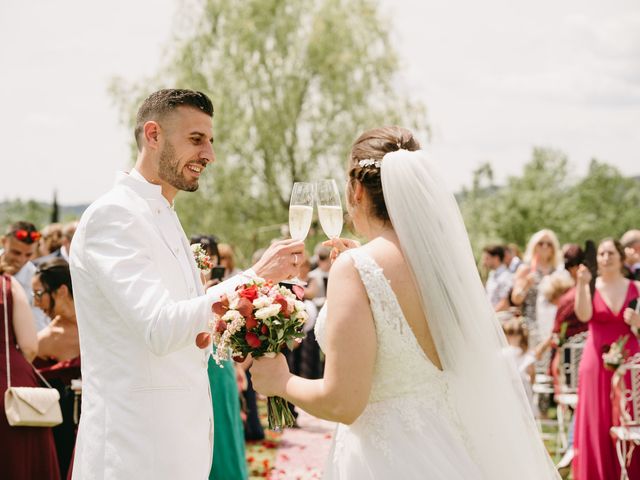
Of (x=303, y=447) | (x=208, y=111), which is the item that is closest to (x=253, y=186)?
(x=303, y=447)

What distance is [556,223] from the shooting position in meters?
58.6

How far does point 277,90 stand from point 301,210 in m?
22.3

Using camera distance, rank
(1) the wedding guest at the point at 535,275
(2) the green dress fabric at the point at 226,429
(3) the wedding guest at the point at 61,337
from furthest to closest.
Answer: (1) the wedding guest at the point at 535,275
(2) the green dress fabric at the point at 226,429
(3) the wedding guest at the point at 61,337

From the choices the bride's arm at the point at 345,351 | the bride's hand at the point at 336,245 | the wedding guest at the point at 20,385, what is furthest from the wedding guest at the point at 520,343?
the bride's arm at the point at 345,351

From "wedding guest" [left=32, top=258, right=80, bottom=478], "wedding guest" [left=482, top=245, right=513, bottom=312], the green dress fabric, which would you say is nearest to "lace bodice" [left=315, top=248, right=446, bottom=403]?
"wedding guest" [left=32, top=258, right=80, bottom=478]

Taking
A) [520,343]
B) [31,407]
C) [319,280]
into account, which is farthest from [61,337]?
[319,280]

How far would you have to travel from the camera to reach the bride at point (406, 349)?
109 inches

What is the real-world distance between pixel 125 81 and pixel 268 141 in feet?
16.1

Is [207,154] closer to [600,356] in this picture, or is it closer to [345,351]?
[345,351]

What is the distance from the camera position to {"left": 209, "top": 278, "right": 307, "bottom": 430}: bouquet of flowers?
9.80ft

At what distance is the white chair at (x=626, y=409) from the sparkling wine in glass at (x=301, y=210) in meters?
4.66

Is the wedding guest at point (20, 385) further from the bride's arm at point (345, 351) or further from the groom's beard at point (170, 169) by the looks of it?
the bride's arm at point (345, 351)

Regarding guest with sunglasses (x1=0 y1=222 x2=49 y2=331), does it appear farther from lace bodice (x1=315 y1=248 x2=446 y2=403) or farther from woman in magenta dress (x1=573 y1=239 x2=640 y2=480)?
lace bodice (x1=315 y1=248 x2=446 y2=403)

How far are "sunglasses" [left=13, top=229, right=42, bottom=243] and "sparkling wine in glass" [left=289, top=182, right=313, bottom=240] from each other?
5641 mm
